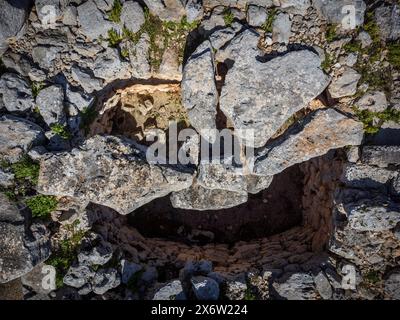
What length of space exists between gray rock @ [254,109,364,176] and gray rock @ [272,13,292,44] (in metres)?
1.54

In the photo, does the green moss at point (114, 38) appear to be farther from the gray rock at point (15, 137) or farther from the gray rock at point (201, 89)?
the gray rock at point (15, 137)

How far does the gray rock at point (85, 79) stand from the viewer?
6.39 m

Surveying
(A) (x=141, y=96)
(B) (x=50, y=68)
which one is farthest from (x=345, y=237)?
(B) (x=50, y=68)

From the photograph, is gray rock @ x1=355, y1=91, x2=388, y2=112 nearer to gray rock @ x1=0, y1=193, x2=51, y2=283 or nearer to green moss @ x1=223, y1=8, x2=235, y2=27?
green moss @ x1=223, y1=8, x2=235, y2=27

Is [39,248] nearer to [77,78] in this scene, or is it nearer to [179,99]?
[77,78]

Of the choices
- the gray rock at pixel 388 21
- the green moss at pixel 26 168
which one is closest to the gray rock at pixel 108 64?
the green moss at pixel 26 168

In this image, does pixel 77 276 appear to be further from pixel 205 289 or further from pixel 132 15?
pixel 132 15

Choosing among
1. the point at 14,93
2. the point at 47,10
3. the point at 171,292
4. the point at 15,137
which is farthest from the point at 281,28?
the point at 171,292

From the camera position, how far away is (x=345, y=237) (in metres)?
6.40

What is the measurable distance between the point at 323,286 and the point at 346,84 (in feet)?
12.6

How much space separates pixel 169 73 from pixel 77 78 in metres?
1.77

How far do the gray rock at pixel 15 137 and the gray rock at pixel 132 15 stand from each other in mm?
2645

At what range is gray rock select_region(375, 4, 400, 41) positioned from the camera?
602 cm

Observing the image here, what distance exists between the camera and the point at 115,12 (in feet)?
21.0
